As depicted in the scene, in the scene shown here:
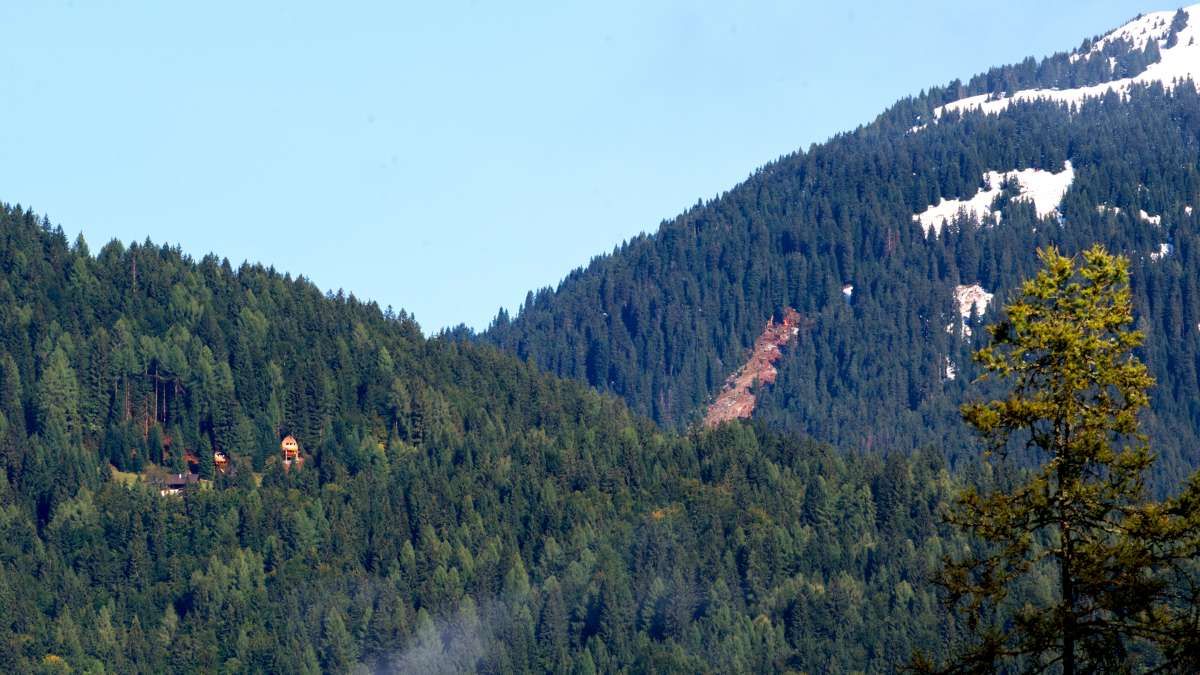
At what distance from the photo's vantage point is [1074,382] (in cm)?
4775

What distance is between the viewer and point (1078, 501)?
47625 mm

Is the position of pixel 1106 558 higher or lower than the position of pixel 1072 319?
lower

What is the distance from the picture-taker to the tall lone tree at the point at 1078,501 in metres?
46.7

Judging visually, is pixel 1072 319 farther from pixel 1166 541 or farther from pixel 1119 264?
pixel 1166 541

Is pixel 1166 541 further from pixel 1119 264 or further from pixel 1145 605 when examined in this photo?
pixel 1119 264

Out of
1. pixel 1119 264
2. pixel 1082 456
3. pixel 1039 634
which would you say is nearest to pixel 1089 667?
pixel 1039 634

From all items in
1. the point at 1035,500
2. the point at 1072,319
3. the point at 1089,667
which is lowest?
the point at 1089,667

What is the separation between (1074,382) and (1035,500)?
2.37m

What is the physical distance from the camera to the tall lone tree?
46.7 meters

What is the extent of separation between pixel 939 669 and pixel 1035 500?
3771mm

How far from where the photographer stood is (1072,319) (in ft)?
159

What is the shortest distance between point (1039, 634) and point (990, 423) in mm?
4245

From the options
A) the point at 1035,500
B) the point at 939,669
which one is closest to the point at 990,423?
the point at 1035,500

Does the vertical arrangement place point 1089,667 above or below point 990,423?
below
